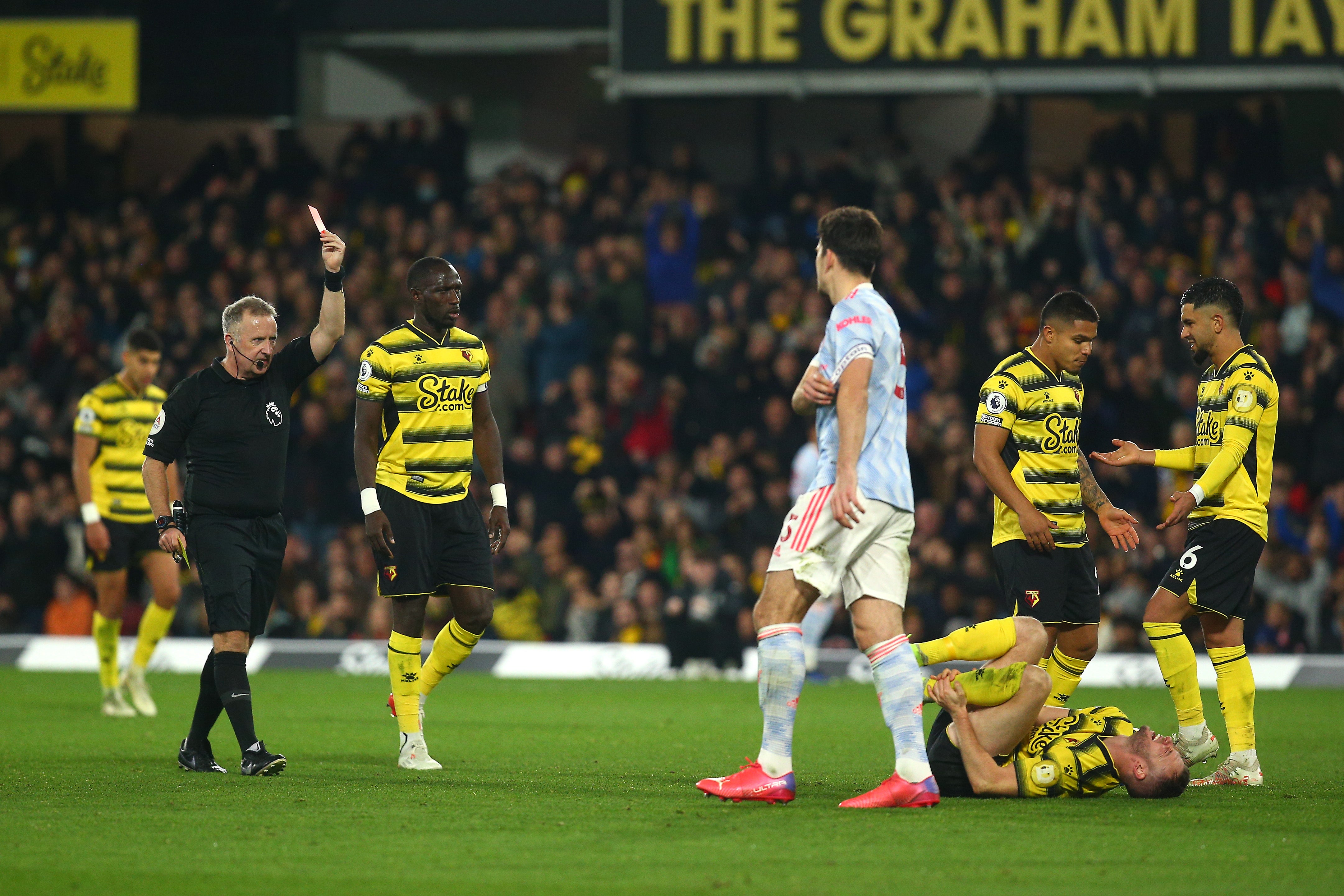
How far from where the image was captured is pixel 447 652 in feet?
29.0

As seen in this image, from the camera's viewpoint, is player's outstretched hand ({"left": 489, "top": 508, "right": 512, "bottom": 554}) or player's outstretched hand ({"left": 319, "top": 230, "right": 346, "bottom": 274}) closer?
player's outstretched hand ({"left": 319, "top": 230, "right": 346, "bottom": 274})

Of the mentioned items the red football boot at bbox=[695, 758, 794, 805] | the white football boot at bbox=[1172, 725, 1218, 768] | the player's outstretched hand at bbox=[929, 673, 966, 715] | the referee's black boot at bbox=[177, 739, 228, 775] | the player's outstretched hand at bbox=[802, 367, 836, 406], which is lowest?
the referee's black boot at bbox=[177, 739, 228, 775]

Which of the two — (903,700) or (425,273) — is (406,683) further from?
(903,700)

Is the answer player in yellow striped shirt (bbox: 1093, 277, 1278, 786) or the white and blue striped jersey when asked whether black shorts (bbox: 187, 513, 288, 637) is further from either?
player in yellow striped shirt (bbox: 1093, 277, 1278, 786)

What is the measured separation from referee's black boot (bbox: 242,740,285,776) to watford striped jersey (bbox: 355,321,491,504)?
1.39m

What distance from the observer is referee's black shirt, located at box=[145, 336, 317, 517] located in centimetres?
858

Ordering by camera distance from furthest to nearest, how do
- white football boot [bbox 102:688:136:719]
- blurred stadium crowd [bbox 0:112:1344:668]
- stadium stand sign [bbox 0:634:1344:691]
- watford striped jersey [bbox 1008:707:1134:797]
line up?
blurred stadium crowd [bbox 0:112:1344:668], stadium stand sign [bbox 0:634:1344:691], white football boot [bbox 102:688:136:719], watford striped jersey [bbox 1008:707:1134:797]

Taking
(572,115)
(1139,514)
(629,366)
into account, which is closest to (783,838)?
(1139,514)

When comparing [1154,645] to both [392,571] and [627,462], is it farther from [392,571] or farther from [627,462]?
[627,462]

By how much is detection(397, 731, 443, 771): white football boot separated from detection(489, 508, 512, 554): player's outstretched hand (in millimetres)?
1022

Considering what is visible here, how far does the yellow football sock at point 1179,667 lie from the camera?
8320mm

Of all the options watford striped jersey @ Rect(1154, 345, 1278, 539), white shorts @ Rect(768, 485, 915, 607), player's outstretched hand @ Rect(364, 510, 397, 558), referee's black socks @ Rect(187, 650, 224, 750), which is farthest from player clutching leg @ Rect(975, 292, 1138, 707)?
referee's black socks @ Rect(187, 650, 224, 750)

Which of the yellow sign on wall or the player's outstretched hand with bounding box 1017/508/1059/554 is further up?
the yellow sign on wall

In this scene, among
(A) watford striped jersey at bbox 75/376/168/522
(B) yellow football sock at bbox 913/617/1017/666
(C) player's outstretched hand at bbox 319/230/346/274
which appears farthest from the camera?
(A) watford striped jersey at bbox 75/376/168/522
